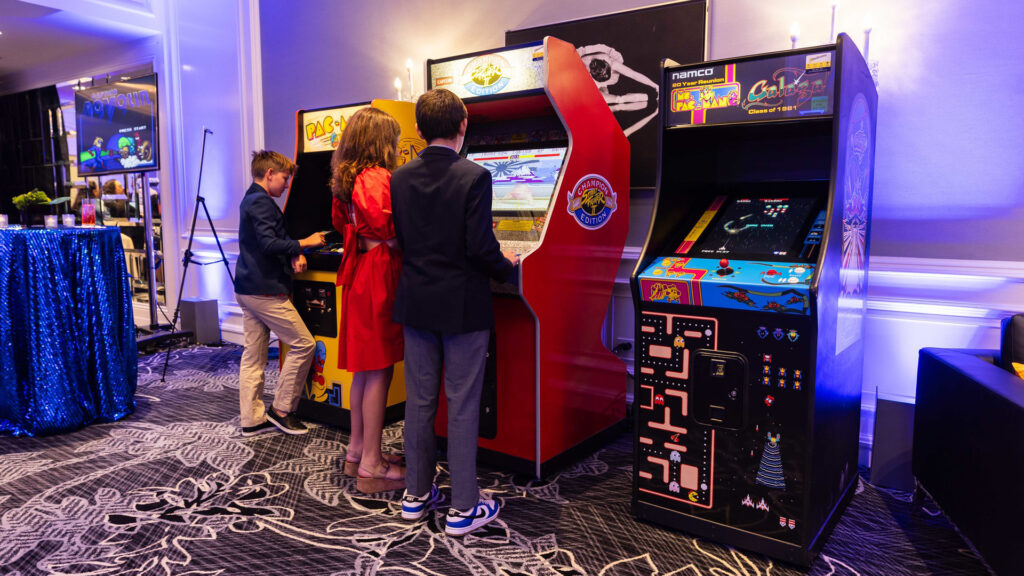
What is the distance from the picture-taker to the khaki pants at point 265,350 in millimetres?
3156

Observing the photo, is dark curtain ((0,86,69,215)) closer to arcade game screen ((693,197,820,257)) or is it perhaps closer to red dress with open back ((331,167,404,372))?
red dress with open back ((331,167,404,372))

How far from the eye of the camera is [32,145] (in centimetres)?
771

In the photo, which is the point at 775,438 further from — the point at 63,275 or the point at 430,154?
the point at 63,275

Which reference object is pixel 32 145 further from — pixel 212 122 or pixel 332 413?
pixel 332 413

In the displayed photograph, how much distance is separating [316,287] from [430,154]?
1.60 metres

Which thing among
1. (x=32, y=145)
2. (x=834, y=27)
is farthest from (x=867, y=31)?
(x=32, y=145)

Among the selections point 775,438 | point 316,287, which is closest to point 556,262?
point 775,438

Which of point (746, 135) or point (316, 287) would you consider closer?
point (746, 135)

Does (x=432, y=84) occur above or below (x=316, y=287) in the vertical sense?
above

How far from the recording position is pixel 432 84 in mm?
2805

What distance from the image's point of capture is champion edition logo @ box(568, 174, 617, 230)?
2611 millimetres

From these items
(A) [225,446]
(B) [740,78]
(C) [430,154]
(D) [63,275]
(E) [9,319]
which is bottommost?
(A) [225,446]

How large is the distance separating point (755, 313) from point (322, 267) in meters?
2.28

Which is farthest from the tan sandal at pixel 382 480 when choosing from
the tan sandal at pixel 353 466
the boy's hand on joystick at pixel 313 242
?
the boy's hand on joystick at pixel 313 242
